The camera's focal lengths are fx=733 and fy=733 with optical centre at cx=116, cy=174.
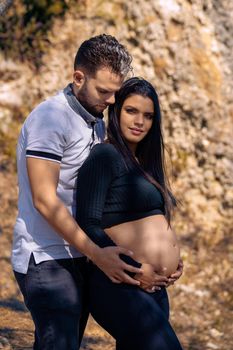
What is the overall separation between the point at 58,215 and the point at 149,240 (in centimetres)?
45

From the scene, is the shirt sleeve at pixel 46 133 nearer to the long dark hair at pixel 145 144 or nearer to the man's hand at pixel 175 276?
the long dark hair at pixel 145 144

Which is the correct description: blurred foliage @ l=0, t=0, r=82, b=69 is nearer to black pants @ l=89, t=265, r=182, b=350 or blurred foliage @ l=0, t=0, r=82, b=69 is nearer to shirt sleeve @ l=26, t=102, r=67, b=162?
shirt sleeve @ l=26, t=102, r=67, b=162

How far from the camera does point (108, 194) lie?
295cm

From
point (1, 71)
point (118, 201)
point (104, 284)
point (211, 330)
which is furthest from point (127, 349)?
point (1, 71)

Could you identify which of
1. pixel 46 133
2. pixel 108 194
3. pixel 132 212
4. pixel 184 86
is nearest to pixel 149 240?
pixel 132 212

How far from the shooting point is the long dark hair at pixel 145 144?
10.1ft

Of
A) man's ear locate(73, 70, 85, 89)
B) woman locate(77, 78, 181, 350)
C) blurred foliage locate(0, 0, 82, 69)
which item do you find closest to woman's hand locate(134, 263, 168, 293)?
woman locate(77, 78, 181, 350)

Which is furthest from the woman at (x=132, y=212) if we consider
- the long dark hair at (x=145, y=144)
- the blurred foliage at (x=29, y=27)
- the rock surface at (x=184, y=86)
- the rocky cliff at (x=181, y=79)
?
the blurred foliage at (x=29, y=27)

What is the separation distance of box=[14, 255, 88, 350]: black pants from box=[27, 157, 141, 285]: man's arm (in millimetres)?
173

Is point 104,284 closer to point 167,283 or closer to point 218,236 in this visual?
point 167,283

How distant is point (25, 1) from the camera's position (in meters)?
8.29

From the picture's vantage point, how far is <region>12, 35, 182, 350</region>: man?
2766 millimetres

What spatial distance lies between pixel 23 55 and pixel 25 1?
638 mm

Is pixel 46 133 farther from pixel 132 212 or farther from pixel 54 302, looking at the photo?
pixel 54 302
